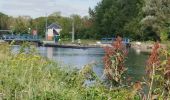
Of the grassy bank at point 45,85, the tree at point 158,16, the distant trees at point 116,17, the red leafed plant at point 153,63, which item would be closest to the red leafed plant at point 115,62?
the grassy bank at point 45,85

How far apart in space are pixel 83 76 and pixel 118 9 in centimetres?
10047

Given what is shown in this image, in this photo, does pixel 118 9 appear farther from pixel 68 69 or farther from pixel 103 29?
pixel 68 69

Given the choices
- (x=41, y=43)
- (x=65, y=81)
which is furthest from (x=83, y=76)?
(x=41, y=43)

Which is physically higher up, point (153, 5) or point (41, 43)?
point (153, 5)

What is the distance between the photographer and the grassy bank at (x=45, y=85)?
7.15 metres

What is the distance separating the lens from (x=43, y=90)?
23.9ft

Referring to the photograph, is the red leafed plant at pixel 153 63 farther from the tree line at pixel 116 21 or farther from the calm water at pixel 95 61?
the tree line at pixel 116 21

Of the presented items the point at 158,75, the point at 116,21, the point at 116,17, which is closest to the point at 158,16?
the point at 116,21

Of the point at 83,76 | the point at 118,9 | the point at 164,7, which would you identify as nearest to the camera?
the point at 83,76

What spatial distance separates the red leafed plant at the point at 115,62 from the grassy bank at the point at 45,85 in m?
0.26

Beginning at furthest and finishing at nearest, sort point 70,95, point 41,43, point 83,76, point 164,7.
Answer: point 41,43 → point 164,7 → point 83,76 → point 70,95

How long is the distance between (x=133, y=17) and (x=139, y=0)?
11.8 ft

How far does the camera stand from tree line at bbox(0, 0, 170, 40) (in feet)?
266

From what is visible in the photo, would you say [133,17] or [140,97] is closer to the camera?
[140,97]
